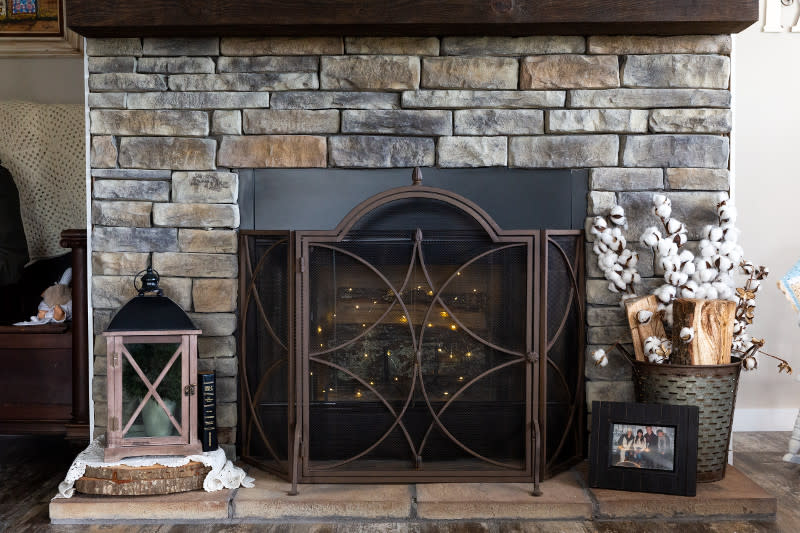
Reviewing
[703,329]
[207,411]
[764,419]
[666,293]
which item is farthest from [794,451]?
[207,411]

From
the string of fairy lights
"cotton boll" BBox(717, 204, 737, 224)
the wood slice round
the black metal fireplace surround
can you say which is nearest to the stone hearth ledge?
the wood slice round

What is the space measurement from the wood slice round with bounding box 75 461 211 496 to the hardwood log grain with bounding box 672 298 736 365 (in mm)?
1661

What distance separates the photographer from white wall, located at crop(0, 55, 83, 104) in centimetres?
323

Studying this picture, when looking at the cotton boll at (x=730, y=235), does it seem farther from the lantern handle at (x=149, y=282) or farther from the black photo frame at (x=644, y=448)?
the lantern handle at (x=149, y=282)

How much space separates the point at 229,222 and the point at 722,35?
1.83 meters

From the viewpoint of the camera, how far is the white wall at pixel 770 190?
3.05 metres

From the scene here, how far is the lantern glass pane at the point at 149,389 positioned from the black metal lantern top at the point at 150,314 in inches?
2.4

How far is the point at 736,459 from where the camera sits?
106 inches

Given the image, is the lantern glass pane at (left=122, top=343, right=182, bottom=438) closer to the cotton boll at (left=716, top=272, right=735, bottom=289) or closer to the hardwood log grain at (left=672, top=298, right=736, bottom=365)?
the hardwood log grain at (left=672, top=298, right=736, bottom=365)

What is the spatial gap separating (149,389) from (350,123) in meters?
1.10

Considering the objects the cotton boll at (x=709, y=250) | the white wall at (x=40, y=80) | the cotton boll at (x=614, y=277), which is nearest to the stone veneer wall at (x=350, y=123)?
the cotton boll at (x=614, y=277)

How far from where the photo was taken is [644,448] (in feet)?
7.25

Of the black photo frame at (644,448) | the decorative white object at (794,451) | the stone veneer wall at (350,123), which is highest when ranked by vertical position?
the stone veneer wall at (350,123)

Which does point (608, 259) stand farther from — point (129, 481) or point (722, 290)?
point (129, 481)
